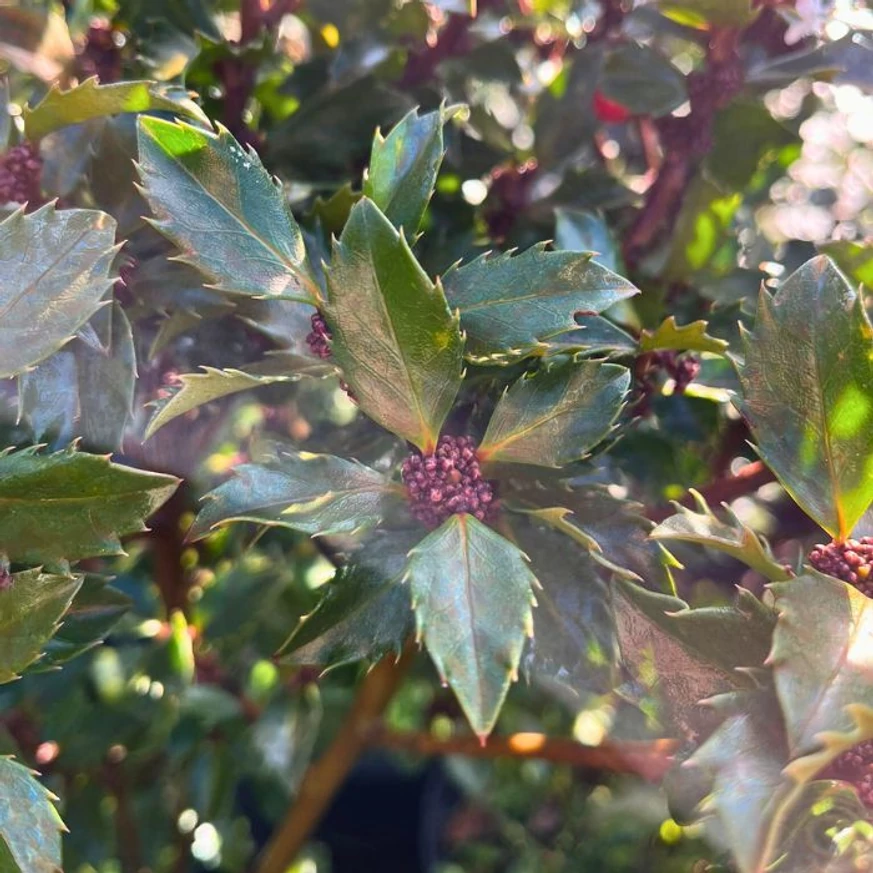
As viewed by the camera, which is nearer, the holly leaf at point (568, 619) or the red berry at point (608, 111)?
the holly leaf at point (568, 619)

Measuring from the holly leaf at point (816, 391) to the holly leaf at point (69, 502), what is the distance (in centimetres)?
30

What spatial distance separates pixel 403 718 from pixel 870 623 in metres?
1.08

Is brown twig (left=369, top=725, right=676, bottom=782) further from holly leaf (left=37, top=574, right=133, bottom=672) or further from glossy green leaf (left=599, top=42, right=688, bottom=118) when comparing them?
glossy green leaf (left=599, top=42, right=688, bottom=118)

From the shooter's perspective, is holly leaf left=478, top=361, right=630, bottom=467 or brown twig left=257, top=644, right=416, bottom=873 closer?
holly leaf left=478, top=361, right=630, bottom=467

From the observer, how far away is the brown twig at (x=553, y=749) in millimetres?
702

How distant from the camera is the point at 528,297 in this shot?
0.46 metres

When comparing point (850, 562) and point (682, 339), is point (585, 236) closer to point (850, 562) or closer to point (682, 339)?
point (682, 339)

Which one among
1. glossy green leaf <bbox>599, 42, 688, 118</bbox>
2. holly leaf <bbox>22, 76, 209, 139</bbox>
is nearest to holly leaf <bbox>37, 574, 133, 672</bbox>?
holly leaf <bbox>22, 76, 209, 139</bbox>

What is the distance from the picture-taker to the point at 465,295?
1.54ft

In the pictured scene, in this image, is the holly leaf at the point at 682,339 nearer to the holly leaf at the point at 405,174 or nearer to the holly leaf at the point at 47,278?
the holly leaf at the point at 405,174

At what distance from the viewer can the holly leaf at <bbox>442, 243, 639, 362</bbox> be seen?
45 centimetres

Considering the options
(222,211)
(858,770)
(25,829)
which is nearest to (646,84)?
(222,211)

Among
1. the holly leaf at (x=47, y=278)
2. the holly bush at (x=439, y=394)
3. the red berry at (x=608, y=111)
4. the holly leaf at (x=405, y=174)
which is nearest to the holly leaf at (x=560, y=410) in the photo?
the holly bush at (x=439, y=394)

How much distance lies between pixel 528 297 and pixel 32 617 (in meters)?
0.29
